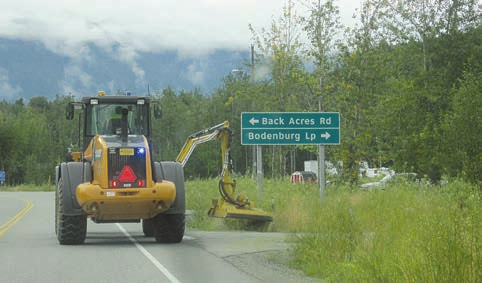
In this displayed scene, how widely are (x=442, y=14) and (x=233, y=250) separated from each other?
31598 millimetres

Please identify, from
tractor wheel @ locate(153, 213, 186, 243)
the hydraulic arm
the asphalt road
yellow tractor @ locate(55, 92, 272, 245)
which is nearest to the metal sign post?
the hydraulic arm

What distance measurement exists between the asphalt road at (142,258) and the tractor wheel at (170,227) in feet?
0.87

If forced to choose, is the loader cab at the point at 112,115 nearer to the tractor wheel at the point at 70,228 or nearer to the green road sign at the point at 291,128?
the tractor wheel at the point at 70,228

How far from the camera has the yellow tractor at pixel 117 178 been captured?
55.2 feet

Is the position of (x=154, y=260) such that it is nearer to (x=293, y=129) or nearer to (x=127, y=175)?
(x=127, y=175)

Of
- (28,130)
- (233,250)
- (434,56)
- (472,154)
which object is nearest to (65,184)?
(233,250)

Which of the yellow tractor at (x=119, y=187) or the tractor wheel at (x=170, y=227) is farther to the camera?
the tractor wheel at (x=170, y=227)

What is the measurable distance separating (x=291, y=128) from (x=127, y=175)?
826cm

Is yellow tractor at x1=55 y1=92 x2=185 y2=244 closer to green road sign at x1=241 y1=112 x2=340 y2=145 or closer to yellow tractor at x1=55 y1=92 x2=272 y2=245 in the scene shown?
yellow tractor at x1=55 y1=92 x2=272 y2=245

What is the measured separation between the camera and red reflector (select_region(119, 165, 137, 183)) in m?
16.9

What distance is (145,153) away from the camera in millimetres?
17219

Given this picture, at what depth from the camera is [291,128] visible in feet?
78.8

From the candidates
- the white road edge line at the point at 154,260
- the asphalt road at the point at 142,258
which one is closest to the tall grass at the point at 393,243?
the asphalt road at the point at 142,258

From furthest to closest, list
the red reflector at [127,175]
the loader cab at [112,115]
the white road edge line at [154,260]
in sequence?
the loader cab at [112,115] → the red reflector at [127,175] → the white road edge line at [154,260]
